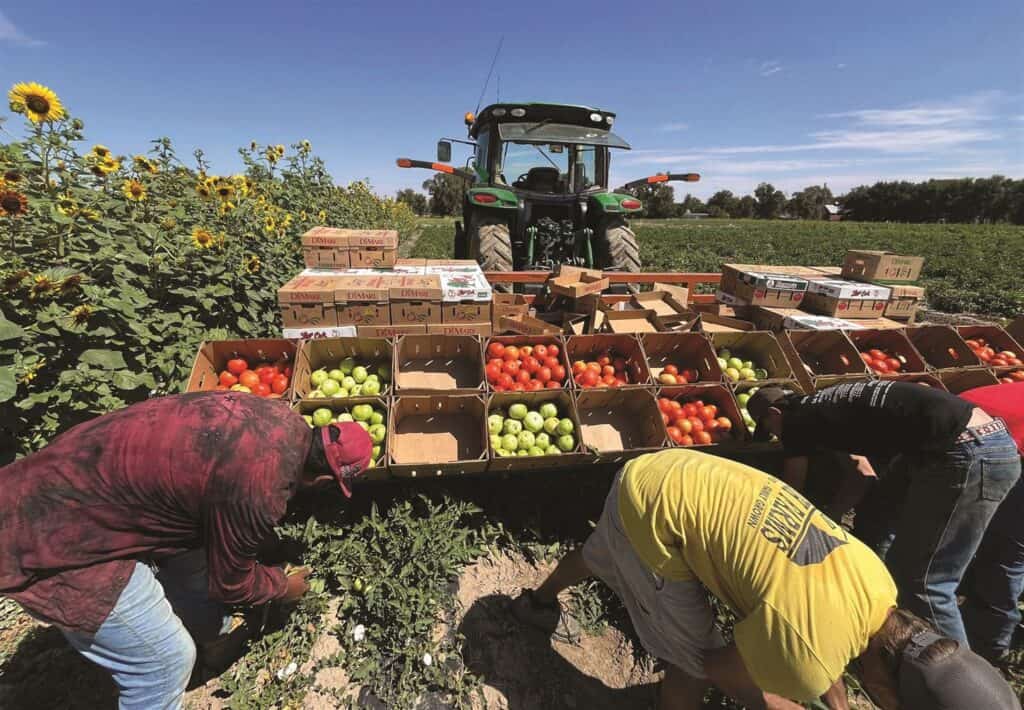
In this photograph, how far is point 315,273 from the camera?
4.84m

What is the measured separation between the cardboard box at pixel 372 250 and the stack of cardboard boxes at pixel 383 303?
1.13 feet

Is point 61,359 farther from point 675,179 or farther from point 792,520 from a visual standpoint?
point 675,179

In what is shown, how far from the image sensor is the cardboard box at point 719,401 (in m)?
3.78

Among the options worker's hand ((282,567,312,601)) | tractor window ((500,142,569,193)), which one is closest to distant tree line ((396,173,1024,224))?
tractor window ((500,142,569,193))

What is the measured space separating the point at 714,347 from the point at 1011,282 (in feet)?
48.9

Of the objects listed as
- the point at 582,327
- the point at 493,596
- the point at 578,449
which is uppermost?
the point at 582,327

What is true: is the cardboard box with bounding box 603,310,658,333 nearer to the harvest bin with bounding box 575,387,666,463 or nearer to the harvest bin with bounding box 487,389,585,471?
the harvest bin with bounding box 575,387,666,463

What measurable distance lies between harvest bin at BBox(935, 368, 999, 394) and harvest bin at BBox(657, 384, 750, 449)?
2.24 m

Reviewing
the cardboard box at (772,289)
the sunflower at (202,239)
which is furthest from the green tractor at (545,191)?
the sunflower at (202,239)

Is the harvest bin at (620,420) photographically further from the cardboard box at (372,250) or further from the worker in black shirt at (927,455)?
the cardboard box at (372,250)

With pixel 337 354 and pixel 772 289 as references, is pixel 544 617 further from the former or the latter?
pixel 772 289

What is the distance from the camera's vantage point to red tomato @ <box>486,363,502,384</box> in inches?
159

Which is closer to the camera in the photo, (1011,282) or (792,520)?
(792,520)

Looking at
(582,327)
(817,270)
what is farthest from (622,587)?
(817,270)
